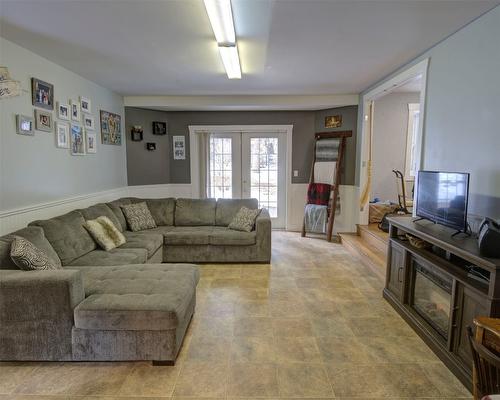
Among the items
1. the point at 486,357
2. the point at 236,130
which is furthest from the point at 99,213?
the point at 486,357

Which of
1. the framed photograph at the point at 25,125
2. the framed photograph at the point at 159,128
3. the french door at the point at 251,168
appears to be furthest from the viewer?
the french door at the point at 251,168

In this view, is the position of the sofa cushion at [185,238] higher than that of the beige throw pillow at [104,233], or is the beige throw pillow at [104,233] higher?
the beige throw pillow at [104,233]

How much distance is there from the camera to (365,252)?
4398 mm

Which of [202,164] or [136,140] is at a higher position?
[136,140]

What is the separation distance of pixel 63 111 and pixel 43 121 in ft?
1.36

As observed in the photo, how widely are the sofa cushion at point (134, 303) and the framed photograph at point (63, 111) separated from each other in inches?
83.9

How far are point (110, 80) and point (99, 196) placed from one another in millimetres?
1669

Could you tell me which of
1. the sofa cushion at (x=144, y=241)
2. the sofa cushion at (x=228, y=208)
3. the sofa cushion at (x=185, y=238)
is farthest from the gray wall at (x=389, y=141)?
the sofa cushion at (x=144, y=241)

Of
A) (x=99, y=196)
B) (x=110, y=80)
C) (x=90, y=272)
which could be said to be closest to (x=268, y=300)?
(x=90, y=272)

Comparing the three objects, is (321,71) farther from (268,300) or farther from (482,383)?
(482,383)

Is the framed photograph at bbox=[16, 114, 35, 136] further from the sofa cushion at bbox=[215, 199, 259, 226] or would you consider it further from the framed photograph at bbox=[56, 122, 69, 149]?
the sofa cushion at bbox=[215, 199, 259, 226]

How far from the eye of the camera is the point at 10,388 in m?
1.97

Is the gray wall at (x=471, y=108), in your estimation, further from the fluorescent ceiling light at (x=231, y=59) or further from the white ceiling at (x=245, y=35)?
the fluorescent ceiling light at (x=231, y=59)

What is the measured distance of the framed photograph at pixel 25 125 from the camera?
9.80ft
